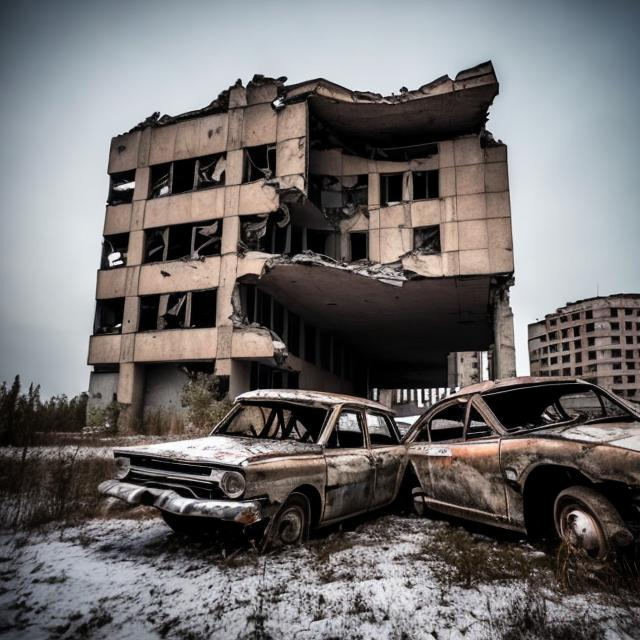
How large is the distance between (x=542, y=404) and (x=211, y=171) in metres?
16.6

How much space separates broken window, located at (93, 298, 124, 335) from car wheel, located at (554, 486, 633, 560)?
58.9ft

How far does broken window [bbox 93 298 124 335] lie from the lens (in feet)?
61.0

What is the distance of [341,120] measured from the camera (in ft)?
58.6

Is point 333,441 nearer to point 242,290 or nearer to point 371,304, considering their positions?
point 242,290

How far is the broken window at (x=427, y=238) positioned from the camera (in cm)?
1729

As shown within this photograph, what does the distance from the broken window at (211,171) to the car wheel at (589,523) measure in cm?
1712

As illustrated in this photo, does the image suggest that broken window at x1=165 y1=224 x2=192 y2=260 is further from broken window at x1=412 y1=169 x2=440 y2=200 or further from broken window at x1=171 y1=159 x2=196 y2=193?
broken window at x1=412 y1=169 x2=440 y2=200

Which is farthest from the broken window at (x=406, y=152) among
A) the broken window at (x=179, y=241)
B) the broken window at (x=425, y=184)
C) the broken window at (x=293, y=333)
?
the broken window at (x=179, y=241)

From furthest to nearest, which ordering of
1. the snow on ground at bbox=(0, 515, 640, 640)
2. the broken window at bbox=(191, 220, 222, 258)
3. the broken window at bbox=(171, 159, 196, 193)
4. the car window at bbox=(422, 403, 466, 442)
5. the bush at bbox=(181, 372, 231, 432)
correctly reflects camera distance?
the broken window at bbox=(171, 159, 196, 193) < the broken window at bbox=(191, 220, 222, 258) < the bush at bbox=(181, 372, 231, 432) < the car window at bbox=(422, 403, 466, 442) < the snow on ground at bbox=(0, 515, 640, 640)

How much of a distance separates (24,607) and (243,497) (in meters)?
1.47

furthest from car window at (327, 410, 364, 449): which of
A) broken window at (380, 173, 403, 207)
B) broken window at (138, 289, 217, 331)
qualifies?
broken window at (380, 173, 403, 207)

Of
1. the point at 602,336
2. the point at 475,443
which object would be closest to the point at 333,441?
the point at 475,443

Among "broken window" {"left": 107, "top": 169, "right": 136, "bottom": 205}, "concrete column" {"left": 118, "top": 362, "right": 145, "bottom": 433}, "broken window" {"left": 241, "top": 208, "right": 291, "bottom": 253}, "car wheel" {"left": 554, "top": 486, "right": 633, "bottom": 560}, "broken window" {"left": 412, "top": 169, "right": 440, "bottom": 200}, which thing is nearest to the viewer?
"car wheel" {"left": 554, "top": 486, "right": 633, "bottom": 560}

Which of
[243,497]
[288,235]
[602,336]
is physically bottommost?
[243,497]
